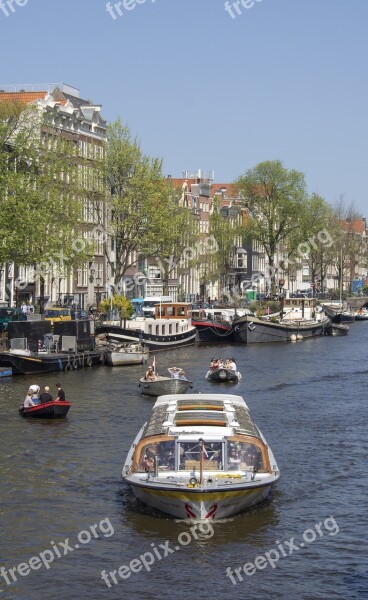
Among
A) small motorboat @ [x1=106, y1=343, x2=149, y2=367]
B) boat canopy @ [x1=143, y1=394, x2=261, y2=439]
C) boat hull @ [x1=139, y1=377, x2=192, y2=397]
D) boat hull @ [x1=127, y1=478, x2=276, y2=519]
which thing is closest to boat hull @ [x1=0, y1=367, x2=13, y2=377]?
boat hull @ [x1=139, y1=377, x2=192, y2=397]

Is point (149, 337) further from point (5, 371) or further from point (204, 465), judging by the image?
point (204, 465)

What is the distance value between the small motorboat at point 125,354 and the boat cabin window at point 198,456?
44486 millimetres

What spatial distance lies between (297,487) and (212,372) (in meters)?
30.8

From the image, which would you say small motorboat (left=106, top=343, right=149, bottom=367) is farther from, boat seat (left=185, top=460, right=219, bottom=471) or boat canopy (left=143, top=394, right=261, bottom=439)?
boat seat (left=185, top=460, right=219, bottom=471)

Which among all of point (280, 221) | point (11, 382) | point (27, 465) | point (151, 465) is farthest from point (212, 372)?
point (280, 221)

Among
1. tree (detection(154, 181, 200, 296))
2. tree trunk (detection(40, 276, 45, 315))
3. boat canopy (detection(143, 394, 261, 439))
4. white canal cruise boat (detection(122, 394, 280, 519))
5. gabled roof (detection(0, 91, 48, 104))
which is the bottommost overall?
white canal cruise boat (detection(122, 394, 280, 519))

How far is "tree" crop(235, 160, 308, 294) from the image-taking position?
499 feet

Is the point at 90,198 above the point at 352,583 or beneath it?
above

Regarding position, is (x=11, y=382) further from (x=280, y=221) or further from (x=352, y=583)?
(x=280, y=221)

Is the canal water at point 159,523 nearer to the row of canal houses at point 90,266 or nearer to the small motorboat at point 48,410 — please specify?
the small motorboat at point 48,410

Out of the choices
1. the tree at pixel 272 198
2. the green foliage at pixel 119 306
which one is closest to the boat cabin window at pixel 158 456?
the green foliage at pixel 119 306

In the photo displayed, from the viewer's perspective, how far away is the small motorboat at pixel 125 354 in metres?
80.3

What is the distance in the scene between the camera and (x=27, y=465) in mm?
43062

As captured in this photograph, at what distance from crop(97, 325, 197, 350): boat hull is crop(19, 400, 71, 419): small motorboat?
35069 millimetres
